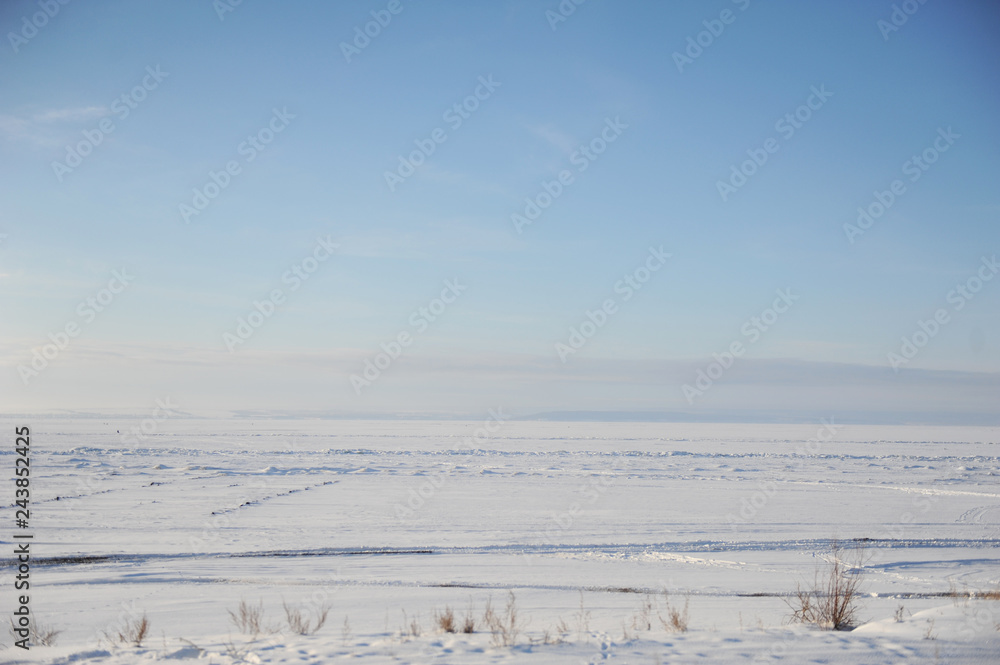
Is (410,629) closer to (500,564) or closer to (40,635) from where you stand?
(40,635)

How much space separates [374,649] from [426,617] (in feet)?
7.05

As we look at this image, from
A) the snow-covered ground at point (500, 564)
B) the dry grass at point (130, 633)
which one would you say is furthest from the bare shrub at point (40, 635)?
the dry grass at point (130, 633)

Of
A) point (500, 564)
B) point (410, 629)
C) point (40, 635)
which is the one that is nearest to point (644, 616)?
point (410, 629)

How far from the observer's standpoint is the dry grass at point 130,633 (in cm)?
583

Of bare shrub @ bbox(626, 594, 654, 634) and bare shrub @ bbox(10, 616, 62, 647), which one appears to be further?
bare shrub @ bbox(626, 594, 654, 634)

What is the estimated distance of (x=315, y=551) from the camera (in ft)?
36.2

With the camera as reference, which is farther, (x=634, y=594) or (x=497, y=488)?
(x=497, y=488)

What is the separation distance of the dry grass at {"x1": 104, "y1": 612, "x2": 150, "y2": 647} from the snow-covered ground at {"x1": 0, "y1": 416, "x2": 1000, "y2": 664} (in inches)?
3.9

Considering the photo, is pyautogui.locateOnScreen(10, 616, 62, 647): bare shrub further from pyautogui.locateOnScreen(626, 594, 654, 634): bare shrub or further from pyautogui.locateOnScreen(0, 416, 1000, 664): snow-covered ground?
pyautogui.locateOnScreen(626, 594, 654, 634): bare shrub

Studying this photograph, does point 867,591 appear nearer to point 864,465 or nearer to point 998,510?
point 998,510

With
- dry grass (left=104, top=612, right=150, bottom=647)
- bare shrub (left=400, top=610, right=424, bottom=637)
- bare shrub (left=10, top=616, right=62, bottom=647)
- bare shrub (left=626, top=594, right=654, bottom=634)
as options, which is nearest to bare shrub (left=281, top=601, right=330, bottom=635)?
bare shrub (left=400, top=610, right=424, bottom=637)

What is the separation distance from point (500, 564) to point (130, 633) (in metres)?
5.57

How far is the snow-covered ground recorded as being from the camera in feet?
17.8

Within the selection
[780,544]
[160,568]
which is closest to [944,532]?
[780,544]
